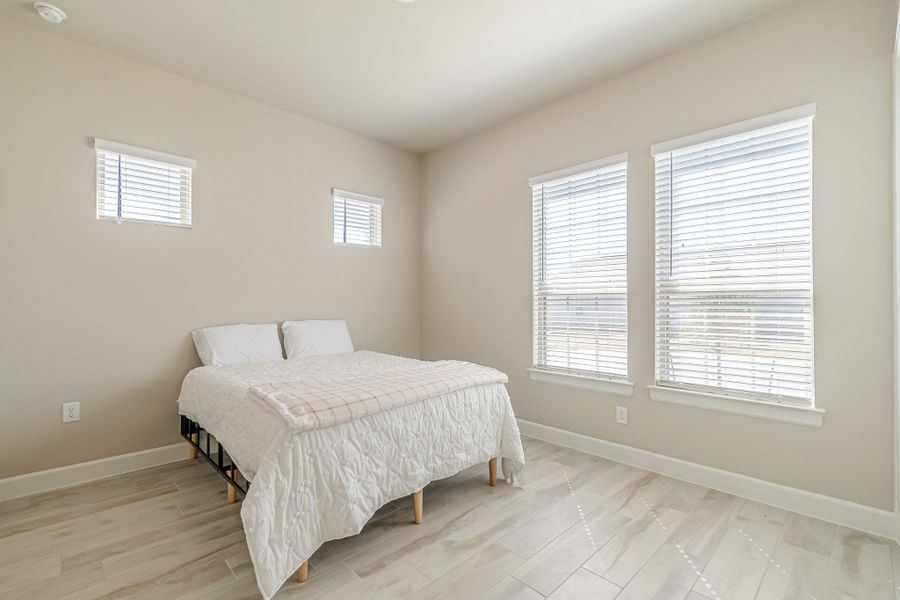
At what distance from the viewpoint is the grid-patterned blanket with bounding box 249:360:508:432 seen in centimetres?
175

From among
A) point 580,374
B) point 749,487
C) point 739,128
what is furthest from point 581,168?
point 749,487

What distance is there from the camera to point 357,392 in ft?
6.55

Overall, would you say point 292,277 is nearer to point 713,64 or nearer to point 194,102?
point 194,102

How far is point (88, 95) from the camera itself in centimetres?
270

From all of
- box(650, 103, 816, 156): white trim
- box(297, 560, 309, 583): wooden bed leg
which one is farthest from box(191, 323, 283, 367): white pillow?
box(650, 103, 816, 156): white trim

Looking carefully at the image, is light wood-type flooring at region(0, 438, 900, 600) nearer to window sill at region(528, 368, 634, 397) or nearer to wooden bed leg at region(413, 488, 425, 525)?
wooden bed leg at region(413, 488, 425, 525)

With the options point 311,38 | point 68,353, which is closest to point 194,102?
point 311,38

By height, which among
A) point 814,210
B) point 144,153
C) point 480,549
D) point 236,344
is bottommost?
point 480,549

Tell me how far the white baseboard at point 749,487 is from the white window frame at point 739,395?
383 millimetres

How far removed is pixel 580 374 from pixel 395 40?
2.69 metres

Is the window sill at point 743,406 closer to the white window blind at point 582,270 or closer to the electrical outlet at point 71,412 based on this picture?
the white window blind at point 582,270

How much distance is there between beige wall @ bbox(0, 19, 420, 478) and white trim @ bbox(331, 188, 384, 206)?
13cm

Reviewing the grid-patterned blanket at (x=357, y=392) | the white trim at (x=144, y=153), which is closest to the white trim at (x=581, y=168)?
the grid-patterned blanket at (x=357, y=392)

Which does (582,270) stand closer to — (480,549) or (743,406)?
(743,406)
